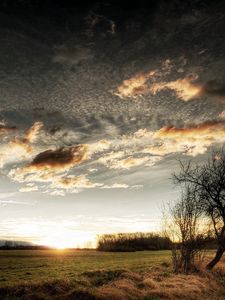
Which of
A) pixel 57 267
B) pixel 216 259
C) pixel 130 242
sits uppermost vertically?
pixel 130 242

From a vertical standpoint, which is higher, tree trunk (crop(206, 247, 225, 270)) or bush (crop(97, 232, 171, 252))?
bush (crop(97, 232, 171, 252))

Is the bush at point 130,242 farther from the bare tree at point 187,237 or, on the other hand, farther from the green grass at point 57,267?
the bare tree at point 187,237

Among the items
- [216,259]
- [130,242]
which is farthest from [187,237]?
[130,242]

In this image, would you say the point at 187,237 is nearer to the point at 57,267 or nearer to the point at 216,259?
the point at 216,259

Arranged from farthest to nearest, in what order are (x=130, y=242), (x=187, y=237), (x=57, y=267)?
1. (x=130, y=242)
2. (x=57, y=267)
3. (x=187, y=237)

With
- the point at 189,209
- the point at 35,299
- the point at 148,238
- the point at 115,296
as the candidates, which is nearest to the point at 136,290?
the point at 115,296

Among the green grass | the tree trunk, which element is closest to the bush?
the green grass

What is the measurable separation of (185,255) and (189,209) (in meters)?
3.25

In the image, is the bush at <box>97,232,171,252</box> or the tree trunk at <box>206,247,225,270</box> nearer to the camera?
the tree trunk at <box>206,247,225,270</box>

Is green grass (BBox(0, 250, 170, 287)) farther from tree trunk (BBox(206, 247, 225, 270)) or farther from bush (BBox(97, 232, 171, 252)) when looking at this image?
bush (BBox(97, 232, 171, 252))

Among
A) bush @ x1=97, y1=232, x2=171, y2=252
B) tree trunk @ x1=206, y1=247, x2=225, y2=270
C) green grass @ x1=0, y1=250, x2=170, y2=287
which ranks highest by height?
bush @ x1=97, y1=232, x2=171, y2=252

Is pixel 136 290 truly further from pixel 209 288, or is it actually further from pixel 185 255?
pixel 185 255

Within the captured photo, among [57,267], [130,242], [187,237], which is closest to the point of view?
[187,237]

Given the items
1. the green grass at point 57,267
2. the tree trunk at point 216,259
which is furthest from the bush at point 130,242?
the tree trunk at point 216,259
